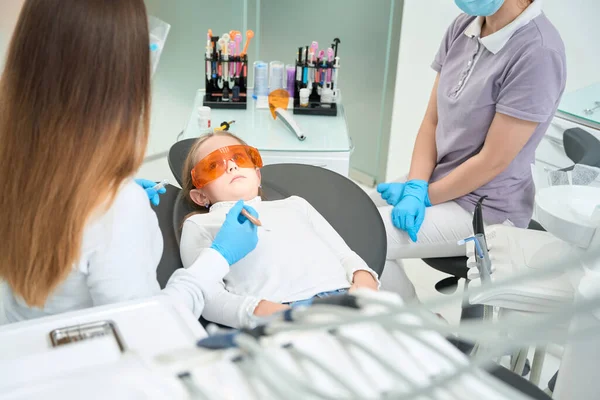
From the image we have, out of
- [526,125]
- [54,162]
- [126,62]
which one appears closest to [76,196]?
[54,162]

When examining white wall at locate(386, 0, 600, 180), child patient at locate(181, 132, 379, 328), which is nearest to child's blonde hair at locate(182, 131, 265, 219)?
child patient at locate(181, 132, 379, 328)

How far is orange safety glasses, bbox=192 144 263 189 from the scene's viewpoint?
1.53m

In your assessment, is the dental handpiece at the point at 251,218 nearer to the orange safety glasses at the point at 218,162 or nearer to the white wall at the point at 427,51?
the orange safety glasses at the point at 218,162

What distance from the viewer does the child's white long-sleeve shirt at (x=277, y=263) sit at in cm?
122

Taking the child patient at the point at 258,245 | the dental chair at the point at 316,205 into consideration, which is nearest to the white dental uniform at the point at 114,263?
the child patient at the point at 258,245

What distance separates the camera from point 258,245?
54.5 inches

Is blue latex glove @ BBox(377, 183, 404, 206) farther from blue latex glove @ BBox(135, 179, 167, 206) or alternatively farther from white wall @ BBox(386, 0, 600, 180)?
white wall @ BBox(386, 0, 600, 180)

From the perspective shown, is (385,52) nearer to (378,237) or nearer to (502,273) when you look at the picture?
(378,237)

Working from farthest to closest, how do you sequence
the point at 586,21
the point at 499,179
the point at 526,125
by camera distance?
the point at 586,21 → the point at 499,179 → the point at 526,125

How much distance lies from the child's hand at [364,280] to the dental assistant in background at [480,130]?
48 centimetres

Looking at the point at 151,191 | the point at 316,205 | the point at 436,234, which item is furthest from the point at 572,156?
the point at 151,191

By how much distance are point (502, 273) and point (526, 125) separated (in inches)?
21.8

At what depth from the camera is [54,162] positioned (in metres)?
0.82

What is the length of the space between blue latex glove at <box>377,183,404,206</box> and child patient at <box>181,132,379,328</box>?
17.9 inches
